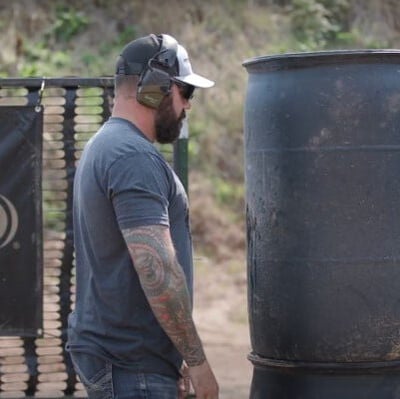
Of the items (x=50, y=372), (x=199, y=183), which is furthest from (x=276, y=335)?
(x=199, y=183)

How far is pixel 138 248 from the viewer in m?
3.61

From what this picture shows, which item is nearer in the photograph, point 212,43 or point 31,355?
point 31,355

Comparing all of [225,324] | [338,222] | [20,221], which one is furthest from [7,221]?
[225,324]

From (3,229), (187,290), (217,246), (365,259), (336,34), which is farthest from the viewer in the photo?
(336,34)

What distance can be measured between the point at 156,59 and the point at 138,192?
534 millimetres

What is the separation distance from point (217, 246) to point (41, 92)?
6.12 m

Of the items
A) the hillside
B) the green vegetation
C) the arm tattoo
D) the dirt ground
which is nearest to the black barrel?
the arm tattoo

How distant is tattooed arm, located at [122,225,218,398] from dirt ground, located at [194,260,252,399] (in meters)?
3.65

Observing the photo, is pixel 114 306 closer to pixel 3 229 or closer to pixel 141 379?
pixel 141 379

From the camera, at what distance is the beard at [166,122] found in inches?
153

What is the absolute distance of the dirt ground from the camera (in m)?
7.95

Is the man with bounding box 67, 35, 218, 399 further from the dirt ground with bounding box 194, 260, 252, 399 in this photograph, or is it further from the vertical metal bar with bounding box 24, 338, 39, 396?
the dirt ground with bounding box 194, 260, 252, 399

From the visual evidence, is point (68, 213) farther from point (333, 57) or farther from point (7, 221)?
point (333, 57)

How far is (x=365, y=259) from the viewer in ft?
13.9
